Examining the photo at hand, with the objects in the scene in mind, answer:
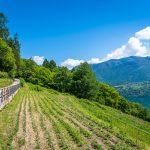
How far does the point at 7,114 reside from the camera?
2341 centimetres

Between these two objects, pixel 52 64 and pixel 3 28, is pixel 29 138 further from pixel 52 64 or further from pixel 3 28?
pixel 52 64

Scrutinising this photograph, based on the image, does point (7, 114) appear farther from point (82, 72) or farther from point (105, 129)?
point (82, 72)

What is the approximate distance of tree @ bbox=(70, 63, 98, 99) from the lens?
91.4 meters

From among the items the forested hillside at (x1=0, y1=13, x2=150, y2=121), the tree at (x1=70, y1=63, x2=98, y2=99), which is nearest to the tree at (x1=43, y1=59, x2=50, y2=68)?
the forested hillside at (x1=0, y1=13, x2=150, y2=121)

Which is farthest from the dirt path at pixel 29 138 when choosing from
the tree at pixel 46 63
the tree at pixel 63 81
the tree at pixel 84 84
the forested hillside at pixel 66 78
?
the tree at pixel 46 63

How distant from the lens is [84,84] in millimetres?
91688

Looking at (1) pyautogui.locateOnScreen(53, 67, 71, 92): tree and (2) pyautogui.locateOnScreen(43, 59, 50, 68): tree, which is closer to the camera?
(1) pyautogui.locateOnScreen(53, 67, 71, 92): tree

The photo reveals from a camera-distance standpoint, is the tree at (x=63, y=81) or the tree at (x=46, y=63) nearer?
the tree at (x=63, y=81)

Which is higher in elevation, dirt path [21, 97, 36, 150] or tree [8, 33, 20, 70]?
tree [8, 33, 20, 70]

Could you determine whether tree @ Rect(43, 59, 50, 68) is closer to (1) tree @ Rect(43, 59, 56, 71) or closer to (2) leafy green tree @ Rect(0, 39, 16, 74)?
(1) tree @ Rect(43, 59, 56, 71)

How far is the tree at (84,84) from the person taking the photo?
300ft

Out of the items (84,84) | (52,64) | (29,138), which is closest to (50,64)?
(52,64)

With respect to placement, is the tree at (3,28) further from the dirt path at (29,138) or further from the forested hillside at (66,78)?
the dirt path at (29,138)

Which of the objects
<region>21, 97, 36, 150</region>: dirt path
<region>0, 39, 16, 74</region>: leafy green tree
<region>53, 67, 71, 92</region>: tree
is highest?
<region>0, 39, 16, 74</region>: leafy green tree
